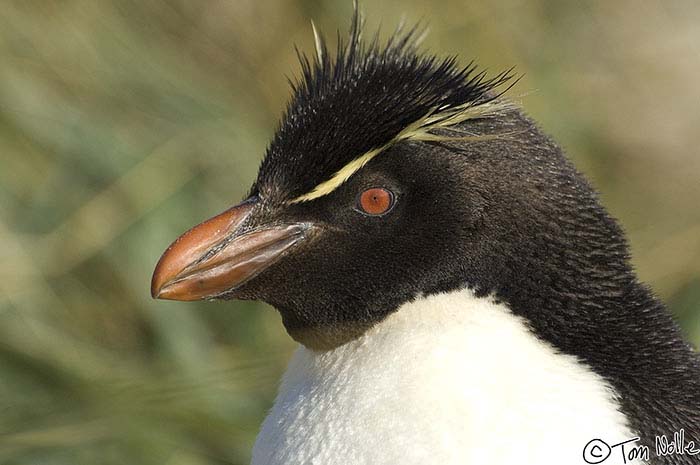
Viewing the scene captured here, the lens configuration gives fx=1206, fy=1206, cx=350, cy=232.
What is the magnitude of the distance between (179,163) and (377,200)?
2.39 meters

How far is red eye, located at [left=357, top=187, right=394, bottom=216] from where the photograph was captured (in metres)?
1.83

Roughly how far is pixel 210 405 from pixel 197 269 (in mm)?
1656

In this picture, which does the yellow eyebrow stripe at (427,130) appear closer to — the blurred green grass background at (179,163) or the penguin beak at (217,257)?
the penguin beak at (217,257)

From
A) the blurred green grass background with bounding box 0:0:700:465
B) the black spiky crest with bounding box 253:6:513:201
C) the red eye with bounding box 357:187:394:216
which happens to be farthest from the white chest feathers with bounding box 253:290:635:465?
the blurred green grass background with bounding box 0:0:700:465

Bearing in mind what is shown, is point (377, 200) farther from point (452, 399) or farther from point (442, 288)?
point (452, 399)

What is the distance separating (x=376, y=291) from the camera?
6.02ft

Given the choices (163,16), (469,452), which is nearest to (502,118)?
(469,452)

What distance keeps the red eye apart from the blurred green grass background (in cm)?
163
